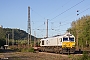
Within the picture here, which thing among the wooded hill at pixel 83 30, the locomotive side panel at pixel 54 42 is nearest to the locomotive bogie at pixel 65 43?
the locomotive side panel at pixel 54 42

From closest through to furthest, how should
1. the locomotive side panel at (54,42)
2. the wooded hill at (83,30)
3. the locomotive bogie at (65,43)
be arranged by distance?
1. the locomotive bogie at (65,43)
2. the locomotive side panel at (54,42)
3. the wooded hill at (83,30)

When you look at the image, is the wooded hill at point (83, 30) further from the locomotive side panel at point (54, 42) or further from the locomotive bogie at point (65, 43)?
the locomotive bogie at point (65, 43)

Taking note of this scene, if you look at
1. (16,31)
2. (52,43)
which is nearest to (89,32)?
(52,43)

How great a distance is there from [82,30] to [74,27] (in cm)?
620

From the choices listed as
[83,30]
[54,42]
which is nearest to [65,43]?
[54,42]

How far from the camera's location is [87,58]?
68.9ft

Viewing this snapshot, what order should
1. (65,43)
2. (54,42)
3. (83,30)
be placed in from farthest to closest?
1. (83,30)
2. (54,42)
3. (65,43)

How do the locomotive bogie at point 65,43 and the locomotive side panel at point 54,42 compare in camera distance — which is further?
the locomotive side panel at point 54,42

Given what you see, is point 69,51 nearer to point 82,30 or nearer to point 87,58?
point 87,58

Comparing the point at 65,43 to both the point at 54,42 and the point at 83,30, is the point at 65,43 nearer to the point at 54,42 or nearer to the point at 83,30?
the point at 54,42

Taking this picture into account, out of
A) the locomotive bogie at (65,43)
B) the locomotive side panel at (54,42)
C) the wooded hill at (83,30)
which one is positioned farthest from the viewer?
the wooded hill at (83,30)

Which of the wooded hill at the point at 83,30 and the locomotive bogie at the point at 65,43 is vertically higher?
the wooded hill at the point at 83,30

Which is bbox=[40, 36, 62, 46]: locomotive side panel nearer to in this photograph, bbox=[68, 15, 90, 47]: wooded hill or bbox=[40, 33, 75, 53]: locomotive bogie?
bbox=[40, 33, 75, 53]: locomotive bogie

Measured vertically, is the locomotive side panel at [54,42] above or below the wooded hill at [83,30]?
below
